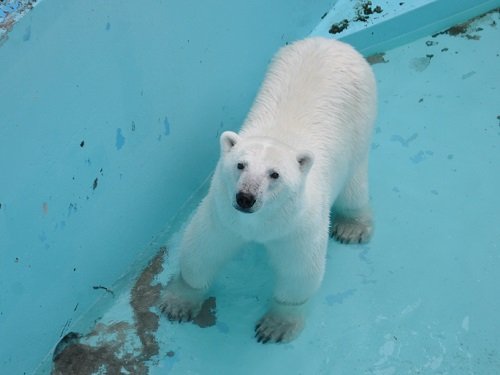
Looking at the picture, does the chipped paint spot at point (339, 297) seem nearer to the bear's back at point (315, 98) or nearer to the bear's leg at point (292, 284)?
the bear's leg at point (292, 284)

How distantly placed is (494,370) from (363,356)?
431 millimetres

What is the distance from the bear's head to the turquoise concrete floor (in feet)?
2.32

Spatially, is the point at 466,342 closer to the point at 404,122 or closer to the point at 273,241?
the point at 273,241

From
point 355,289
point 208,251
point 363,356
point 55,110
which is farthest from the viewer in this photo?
point 355,289

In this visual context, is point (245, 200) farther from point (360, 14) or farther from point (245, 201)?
point (360, 14)

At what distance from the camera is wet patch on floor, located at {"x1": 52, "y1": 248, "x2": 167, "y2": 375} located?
233 centimetres

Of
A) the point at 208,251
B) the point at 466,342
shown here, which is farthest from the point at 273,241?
the point at 466,342

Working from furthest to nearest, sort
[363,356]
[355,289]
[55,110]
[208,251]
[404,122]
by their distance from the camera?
[404,122]
[355,289]
[363,356]
[208,251]
[55,110]

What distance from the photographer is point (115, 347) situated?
7.85 ft

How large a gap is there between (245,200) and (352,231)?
102cm

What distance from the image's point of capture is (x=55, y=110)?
2023 millimetres

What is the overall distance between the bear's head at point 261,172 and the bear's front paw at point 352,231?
81cm

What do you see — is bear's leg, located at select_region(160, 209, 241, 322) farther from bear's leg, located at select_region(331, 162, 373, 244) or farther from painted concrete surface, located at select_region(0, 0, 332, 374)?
bear's leg, located at select_region(331, 162, 373, 244)

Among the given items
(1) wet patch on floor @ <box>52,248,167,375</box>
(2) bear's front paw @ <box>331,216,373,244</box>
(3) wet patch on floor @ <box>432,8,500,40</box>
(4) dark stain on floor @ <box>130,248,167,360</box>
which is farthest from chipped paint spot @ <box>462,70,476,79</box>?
(1) wet patch on floor @ <box>52,248,167,375</box>
